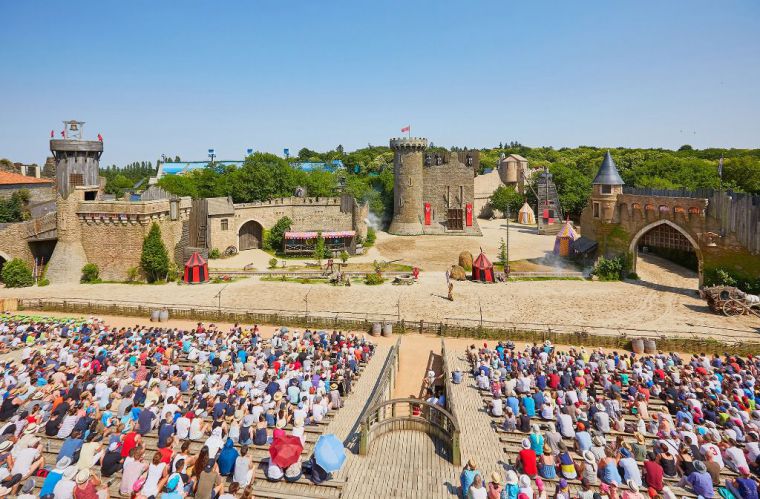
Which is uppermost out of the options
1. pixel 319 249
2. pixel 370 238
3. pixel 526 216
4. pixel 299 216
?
pixel 526 216

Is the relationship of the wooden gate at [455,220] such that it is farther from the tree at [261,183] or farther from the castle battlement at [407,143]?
the tree at [261,183]

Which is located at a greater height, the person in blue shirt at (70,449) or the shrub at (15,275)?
the shrub at (15,275)

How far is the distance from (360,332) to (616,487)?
55.1ft

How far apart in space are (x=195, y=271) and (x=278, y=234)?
42.5 ft

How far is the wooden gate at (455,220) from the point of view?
5678cm

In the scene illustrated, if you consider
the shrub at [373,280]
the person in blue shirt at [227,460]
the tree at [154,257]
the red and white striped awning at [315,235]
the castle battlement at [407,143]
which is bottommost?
the person in blue shirt at [227,460]

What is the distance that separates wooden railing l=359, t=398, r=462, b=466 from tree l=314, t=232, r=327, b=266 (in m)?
27.5

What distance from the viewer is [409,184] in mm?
56281

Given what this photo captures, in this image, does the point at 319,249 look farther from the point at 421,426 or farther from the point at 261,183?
the point at 421,426

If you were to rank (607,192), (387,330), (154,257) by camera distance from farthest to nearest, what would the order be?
1. (607,192)
2. (154,257)
3. (387,330)

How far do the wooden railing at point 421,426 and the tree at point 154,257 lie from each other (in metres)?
28.4

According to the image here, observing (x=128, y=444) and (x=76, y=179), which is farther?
(x=76, y=179)

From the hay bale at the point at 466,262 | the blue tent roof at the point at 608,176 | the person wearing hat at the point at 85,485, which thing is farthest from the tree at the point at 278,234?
the person wearing hat at the point at 85,485

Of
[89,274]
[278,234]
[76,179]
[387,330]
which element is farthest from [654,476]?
[76,179]
